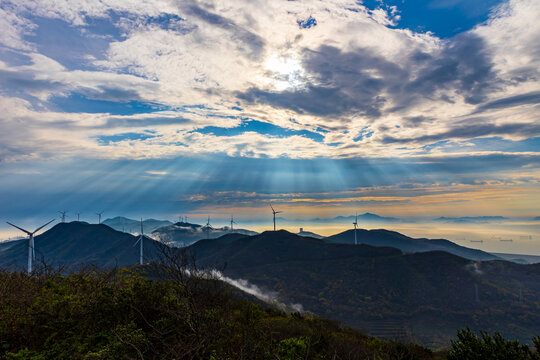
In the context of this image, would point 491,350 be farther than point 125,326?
Yes

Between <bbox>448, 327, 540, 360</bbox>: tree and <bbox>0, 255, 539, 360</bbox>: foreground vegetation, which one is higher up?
<bbox>0, 255, 539, 360</bbox>: foreground vegetation

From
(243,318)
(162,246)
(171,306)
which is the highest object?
(162,246)

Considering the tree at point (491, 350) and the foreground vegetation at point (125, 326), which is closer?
the foreground vegetation at point (125, 326)

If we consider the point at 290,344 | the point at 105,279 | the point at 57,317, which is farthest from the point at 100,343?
the point at 290,344

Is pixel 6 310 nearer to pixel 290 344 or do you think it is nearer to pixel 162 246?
pixel 162 246

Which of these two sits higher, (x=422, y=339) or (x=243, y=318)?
(x=243, y=318)

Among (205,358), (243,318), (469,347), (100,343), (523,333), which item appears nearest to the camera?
(205,358)

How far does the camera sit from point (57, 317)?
18156 mm

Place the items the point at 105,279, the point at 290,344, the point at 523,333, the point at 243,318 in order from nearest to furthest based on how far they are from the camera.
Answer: the point at 290,344 → the point at 105,279 → the point at 243,318 → the point at 523,333

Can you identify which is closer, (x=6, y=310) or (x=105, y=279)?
(x=6, y=310)

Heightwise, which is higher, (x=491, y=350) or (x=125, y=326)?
(x=125, y=326)

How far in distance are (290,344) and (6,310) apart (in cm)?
1676

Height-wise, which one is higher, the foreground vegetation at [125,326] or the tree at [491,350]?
the foreground vegetation at [125,326]

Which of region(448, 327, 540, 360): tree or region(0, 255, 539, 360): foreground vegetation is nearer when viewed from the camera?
region(0, 255, 539, 360): foreground vegetation
